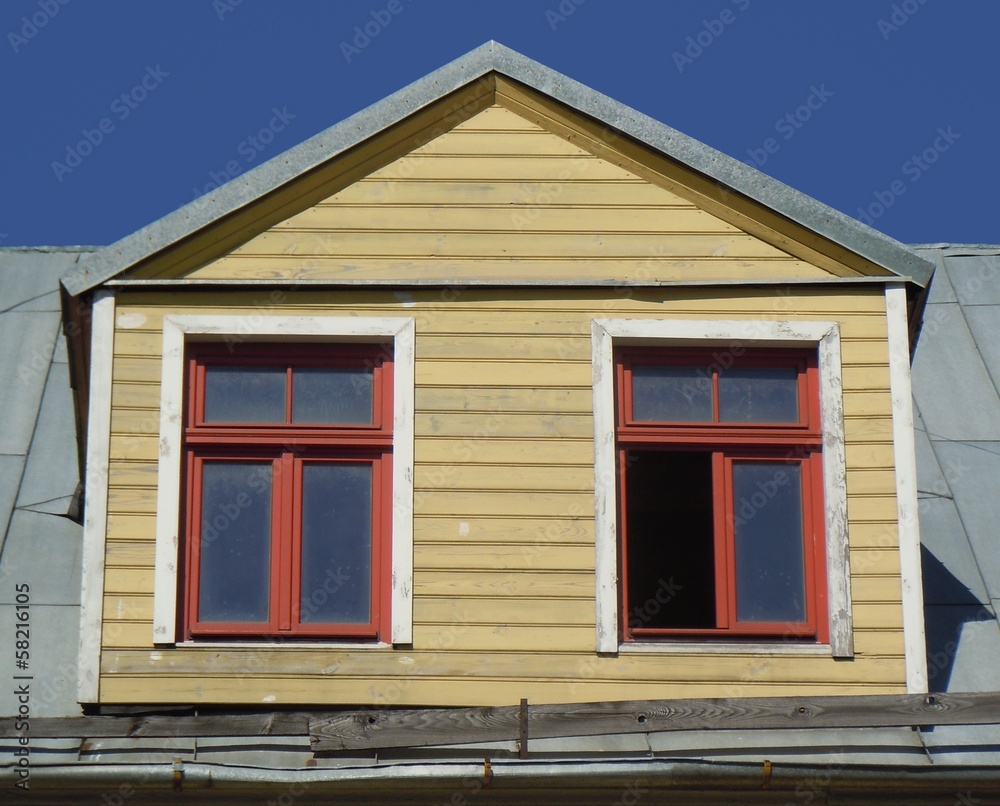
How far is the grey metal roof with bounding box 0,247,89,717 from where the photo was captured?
8.46 meters

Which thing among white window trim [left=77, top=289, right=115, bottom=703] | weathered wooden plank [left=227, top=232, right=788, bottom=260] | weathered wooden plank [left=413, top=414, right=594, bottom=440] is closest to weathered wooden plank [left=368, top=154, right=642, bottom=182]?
weathered wooden plank [left=227, top=232, right=788, bottom=260]

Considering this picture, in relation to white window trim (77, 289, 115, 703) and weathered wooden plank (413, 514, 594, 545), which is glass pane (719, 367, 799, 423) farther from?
white window trim (77, 289, 115, 703)

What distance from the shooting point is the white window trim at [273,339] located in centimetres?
805

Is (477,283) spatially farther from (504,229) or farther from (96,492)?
(96,492)

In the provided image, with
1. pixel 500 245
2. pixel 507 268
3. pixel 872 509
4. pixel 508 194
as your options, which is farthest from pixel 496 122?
pixel 872 509

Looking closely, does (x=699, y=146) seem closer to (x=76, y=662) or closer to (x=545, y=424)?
(x=545, y=424)

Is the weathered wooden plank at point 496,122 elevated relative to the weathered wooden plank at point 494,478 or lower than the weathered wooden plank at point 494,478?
elevated

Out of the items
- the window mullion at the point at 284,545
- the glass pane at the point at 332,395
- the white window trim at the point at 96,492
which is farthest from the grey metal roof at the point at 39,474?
the glass pane at the point at 332,395

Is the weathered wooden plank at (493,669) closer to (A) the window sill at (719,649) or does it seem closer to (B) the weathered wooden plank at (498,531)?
(A) the window sill at (719,649)

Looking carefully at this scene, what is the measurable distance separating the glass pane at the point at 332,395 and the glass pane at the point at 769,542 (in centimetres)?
200

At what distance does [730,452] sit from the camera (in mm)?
8477

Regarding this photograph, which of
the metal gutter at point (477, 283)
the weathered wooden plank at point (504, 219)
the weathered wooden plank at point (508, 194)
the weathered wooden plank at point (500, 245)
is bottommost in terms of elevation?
the metal gutter at point (477, 283)

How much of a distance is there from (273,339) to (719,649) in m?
2.82

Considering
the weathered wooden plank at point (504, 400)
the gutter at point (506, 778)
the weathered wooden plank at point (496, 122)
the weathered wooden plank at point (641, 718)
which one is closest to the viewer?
the gutter at point (506, 778)
